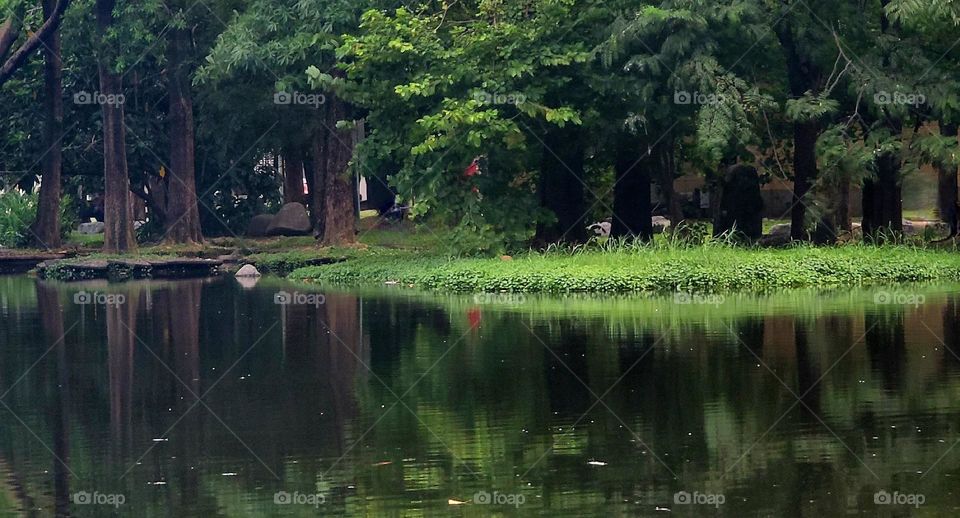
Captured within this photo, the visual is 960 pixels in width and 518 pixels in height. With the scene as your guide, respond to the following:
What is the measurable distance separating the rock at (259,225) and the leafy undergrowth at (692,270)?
2052 cm

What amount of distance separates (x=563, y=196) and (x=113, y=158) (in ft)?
44.8

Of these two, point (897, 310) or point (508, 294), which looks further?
point (508, 294)

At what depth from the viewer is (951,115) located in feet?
102

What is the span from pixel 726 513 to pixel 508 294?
18.2 meters

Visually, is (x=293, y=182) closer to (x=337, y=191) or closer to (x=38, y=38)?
(x=337, y=191)

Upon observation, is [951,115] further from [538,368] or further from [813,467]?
[813,467]

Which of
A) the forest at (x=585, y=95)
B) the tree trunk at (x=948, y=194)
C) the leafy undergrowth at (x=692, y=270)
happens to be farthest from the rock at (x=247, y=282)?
the tree trunk at (x=948, y=194)

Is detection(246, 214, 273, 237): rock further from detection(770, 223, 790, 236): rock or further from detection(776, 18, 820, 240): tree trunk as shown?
detection(776, 18, 820, 240): tree trunk

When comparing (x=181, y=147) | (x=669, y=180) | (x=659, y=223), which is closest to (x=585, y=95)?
(x=669, y=180)

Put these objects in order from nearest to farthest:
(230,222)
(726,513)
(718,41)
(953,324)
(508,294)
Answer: (726,513), (953,324), (508,294), (718,41), (230,222)

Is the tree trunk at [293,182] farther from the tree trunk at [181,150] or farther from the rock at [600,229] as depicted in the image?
the rock at [600,229]

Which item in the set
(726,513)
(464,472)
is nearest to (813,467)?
(726,513)

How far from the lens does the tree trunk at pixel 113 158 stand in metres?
42.5

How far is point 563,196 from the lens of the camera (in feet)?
118
